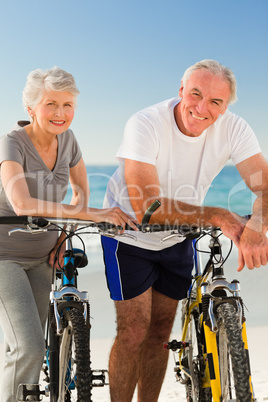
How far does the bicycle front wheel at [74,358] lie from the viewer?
224 centimetres

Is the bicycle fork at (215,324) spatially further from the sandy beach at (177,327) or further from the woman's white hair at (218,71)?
the woman's white hair at (218,71)

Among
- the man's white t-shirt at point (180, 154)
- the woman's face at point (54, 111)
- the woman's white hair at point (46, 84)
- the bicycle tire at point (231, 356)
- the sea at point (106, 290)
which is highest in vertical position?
the sea at point (106, 290)

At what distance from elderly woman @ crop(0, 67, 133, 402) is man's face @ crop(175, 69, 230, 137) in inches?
21.5

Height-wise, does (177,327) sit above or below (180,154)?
above

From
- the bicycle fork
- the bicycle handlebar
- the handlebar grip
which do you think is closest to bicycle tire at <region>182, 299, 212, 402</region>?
the bicycle fork

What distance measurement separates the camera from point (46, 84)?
9.09 ft

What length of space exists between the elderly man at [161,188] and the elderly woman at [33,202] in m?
0.29

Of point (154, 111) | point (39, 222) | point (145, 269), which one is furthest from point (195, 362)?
point (154, 111)

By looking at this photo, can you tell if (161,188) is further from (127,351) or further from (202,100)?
(127,351)

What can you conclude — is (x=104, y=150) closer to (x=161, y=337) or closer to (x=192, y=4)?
(x=192, y=4)

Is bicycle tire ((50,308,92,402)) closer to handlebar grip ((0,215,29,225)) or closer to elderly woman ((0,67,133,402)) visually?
elderly woman ((0,67,133,402))

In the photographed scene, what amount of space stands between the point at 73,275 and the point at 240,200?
1657 cm

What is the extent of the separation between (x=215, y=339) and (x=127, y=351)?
0.60 metres

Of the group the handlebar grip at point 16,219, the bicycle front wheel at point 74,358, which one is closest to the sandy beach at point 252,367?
the bicycle front wheel at point 74,358
